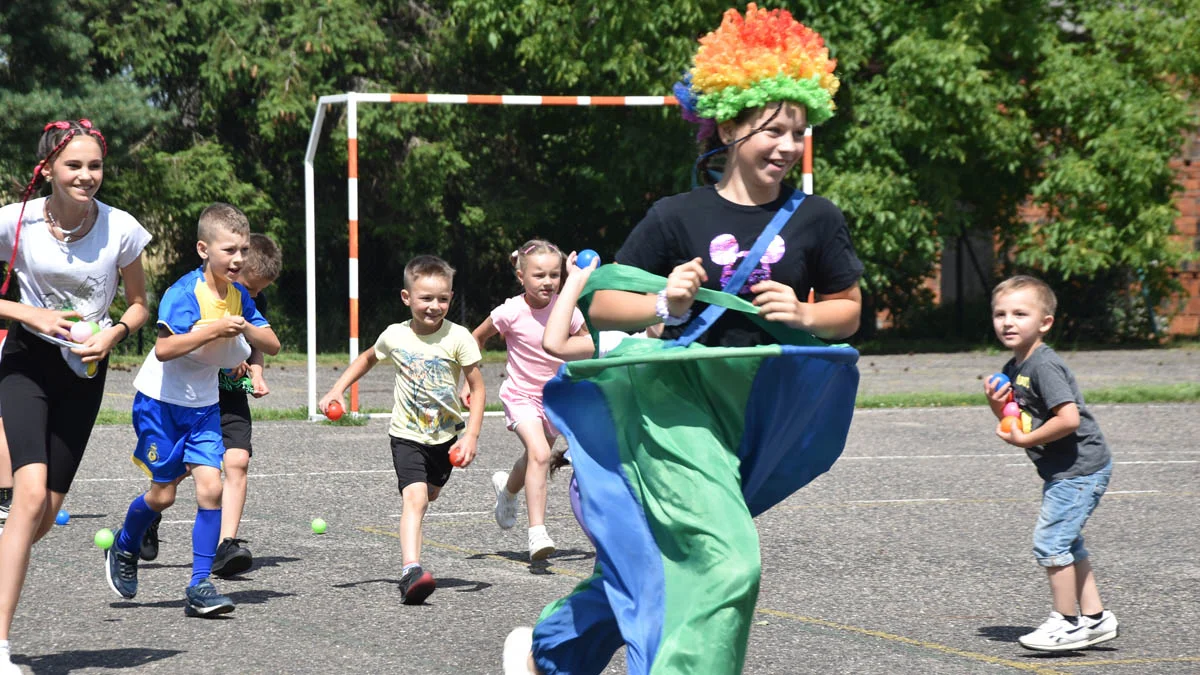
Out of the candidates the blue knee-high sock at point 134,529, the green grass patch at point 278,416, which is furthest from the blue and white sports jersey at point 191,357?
the green grass patch at point 278,416

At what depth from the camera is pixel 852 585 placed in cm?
674

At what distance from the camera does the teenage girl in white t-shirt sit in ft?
16.6

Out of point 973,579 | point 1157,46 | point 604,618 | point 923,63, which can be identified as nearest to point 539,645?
point 604,618

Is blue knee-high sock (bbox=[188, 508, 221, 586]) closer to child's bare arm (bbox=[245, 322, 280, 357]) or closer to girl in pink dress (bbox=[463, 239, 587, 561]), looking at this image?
child's bare arm (bbox=[245, 322, 280, 357])

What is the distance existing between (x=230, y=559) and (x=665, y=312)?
358 centimetres

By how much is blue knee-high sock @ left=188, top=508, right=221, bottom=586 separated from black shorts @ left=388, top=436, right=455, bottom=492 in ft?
2.81

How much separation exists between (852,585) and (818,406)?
309cm

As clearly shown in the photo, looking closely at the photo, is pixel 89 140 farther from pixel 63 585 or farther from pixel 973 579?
pixel 973 579

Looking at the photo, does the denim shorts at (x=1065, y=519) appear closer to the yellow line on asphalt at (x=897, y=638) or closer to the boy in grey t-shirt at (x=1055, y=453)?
the boy in grey t-shirt at (x=1055, y=453)

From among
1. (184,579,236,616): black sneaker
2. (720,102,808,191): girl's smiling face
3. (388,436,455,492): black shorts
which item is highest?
(720,102,808,191): girl's smiling face

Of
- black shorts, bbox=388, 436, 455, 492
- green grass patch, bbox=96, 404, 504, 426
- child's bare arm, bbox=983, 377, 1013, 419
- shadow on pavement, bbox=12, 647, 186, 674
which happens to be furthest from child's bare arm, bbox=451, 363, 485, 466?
green grass patch, bbox=96, 404, 504, 426

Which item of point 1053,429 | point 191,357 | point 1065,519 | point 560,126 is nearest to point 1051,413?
point 1053,429

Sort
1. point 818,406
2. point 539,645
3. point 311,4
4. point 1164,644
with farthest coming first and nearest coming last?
point 311,4, point 1164,644, point 539,645, point 818,406

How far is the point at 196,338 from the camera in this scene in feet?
19.9
